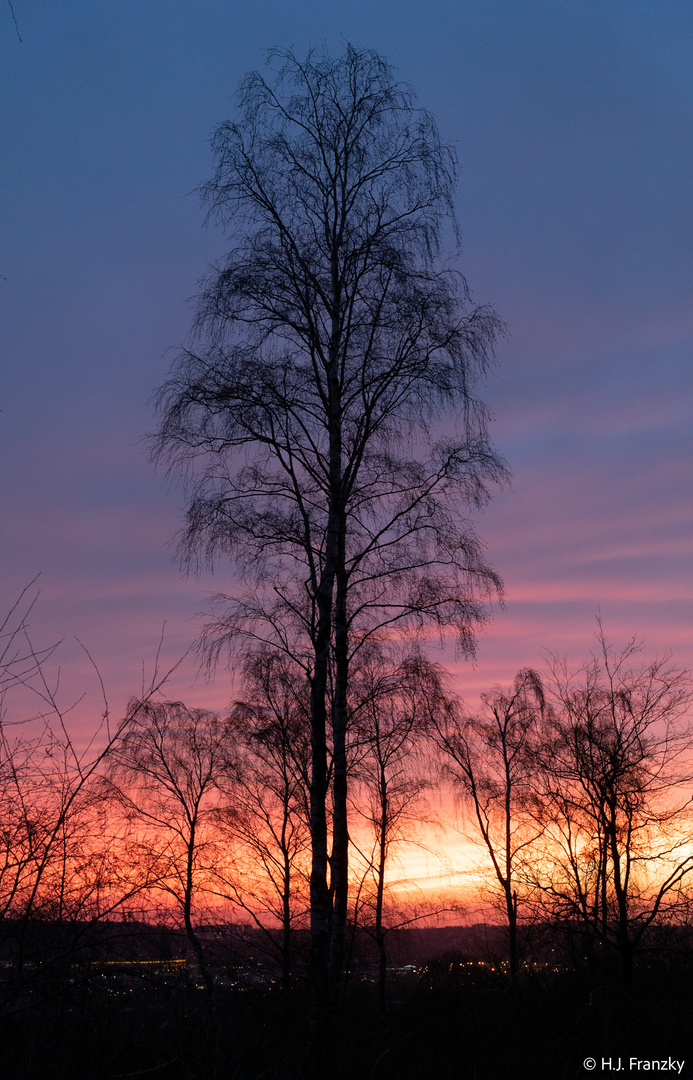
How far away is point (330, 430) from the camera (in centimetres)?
1264

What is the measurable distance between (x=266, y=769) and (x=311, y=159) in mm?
22890

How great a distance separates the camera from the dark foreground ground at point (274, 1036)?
16.9 ft

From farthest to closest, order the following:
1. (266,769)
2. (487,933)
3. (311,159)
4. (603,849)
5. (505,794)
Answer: (487,933)
(505,794)
(266,769)
(603,849)
(311,159)

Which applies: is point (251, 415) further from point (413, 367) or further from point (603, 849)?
point (603, 849)

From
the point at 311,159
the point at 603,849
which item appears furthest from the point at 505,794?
the point at 311,159

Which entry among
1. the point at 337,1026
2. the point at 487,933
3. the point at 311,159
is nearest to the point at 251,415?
the point at 311,159

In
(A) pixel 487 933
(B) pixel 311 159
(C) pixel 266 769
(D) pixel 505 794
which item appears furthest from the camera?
(A) pixel 487 933

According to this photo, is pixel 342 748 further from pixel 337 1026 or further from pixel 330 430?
pixel 330 430

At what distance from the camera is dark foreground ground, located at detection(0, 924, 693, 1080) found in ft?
16.9

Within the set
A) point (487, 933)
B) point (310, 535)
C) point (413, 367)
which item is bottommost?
point (487, 933)

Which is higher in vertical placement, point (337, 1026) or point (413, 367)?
point (413, 367)

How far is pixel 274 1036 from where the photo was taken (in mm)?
7383

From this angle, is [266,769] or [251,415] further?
[266,769]

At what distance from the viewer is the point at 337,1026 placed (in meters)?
9.22
